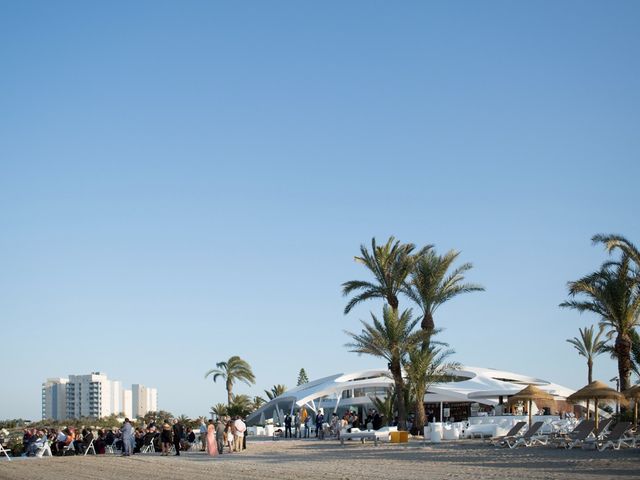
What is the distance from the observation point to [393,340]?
32719 millimetres

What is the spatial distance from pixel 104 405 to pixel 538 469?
14135cm

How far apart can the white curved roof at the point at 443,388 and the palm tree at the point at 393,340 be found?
15.0 ft

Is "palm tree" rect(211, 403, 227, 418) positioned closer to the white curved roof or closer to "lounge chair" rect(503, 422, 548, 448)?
the white curved roof

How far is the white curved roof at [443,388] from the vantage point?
1596 inches

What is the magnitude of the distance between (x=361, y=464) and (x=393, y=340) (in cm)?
1321

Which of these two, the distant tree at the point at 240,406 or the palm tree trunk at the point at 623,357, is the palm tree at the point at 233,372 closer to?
the distant tree at the point at 240,406

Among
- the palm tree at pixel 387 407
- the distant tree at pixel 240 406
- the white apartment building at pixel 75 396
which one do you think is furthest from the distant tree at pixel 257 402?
the white apartment building at pixel 75 396

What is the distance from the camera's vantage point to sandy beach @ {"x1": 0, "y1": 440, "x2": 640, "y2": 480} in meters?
16.5

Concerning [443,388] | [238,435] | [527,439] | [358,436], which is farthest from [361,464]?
[443,388]

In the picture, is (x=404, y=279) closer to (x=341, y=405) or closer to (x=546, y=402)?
(x=546, y=402)

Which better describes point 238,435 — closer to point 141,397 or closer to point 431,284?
point 431,284

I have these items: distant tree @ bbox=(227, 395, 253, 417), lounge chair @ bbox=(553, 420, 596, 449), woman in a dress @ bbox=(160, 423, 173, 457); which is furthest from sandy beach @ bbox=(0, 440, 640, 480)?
distant tree @ bbox=(227, 395, 253, 417)

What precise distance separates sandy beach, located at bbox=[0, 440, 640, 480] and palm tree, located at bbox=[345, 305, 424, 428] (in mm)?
5993

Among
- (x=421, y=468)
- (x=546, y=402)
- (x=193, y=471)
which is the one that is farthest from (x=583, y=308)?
(x=193, y=471)
